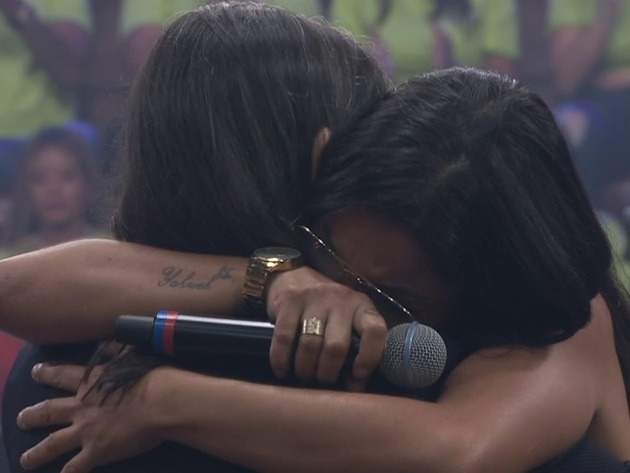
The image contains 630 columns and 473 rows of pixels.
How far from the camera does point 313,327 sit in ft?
2.89

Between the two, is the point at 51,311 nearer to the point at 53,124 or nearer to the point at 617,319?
the point at 617,319

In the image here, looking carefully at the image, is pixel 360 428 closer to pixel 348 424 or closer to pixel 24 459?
pixel 348 424

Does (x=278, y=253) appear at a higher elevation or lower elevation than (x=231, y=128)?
lower

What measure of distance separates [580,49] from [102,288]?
9.43 feet

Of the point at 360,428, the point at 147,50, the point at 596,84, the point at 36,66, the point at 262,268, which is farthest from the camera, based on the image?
the point at 596,84

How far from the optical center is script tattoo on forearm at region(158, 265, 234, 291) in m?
1.00

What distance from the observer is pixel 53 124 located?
334cm

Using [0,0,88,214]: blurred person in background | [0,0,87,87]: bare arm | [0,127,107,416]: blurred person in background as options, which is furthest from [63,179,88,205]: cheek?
[0,0,87,87]: bare arm

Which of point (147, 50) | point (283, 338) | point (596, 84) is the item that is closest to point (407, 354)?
point (283, 338)

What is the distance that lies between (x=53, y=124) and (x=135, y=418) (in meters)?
2.59

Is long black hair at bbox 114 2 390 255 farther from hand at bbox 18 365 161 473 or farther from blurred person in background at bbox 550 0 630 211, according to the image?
blurred person in background at bbox 550 0 630 211

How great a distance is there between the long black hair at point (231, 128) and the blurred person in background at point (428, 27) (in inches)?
93.7

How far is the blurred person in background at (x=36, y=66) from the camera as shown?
3307 mm

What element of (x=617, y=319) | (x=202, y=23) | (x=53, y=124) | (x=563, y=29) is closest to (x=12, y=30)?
(x=53, y=124)
